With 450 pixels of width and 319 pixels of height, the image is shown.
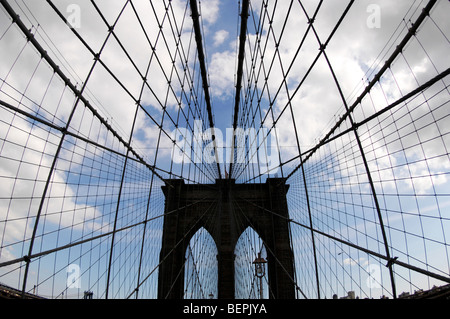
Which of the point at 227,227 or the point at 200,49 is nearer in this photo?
the point at 200,49

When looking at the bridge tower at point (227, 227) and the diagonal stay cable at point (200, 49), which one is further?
the bridge tower at point (227, 227)

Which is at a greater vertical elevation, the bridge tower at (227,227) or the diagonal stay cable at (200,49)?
the diagonal stay cable at (200,49)

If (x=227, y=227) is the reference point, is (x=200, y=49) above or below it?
above

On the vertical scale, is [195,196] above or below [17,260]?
above

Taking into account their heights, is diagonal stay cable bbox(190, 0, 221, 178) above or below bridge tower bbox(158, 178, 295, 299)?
above

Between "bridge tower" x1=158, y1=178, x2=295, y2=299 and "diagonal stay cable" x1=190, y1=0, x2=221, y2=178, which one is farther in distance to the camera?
"bridge tower" x1=158, y1=178, x2=295, y2=299

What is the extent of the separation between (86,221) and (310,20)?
196 inches

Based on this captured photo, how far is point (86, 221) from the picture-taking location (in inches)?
168

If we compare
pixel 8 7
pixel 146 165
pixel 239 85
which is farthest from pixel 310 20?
pixel 239 85
